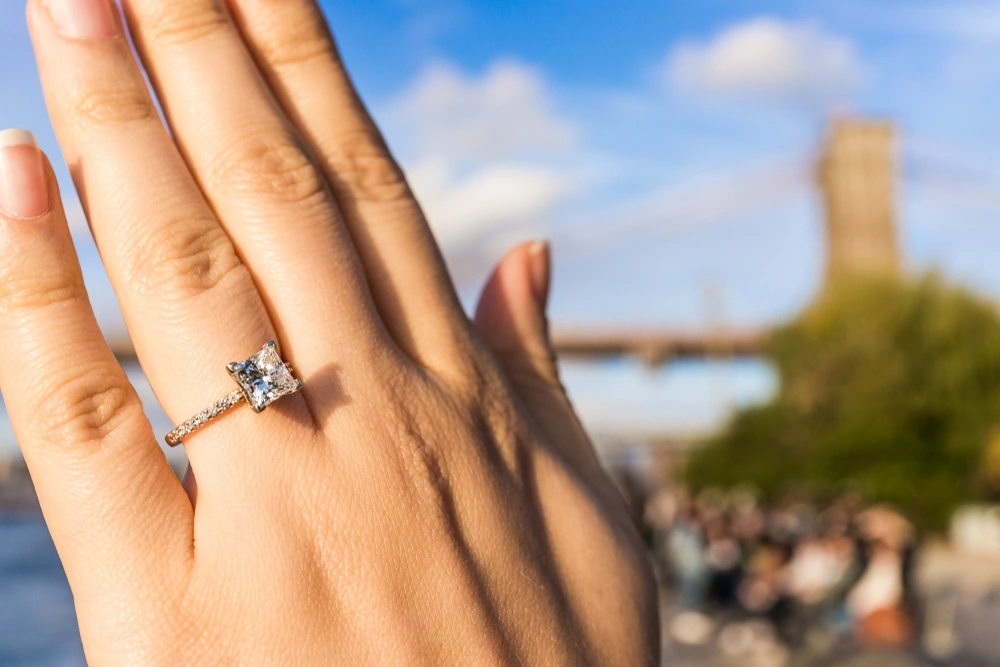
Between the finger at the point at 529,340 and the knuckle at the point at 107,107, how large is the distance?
666 mm

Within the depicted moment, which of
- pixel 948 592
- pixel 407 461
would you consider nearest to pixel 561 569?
pixel 407 461

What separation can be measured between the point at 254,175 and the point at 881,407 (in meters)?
24.2

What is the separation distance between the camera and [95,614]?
110cm

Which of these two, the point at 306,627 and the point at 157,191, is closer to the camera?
the point at 306,627

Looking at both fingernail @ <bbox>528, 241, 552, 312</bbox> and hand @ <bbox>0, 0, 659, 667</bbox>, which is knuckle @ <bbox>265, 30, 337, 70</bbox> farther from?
fingernail @ <bbox>528, 241, 552, 312</bbox>

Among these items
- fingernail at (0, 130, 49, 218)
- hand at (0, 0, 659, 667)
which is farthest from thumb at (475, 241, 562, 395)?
fingernail at (0, 130, 49, 218)

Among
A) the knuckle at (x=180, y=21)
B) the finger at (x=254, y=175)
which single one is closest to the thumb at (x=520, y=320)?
the finger at (x=254, y=175)

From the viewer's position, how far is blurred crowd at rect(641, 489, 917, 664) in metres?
8.33

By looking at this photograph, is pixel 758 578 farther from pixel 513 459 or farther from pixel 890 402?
pixel 890 402

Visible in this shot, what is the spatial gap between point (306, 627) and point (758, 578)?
1055 cm

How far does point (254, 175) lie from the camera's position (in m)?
1.32

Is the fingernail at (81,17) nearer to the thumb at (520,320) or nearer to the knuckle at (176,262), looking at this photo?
the knuckle at (176,262)

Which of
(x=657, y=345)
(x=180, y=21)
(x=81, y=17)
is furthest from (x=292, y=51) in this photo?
(x=657, y=345)

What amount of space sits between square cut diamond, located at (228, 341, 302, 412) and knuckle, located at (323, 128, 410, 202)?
0.37 meters
